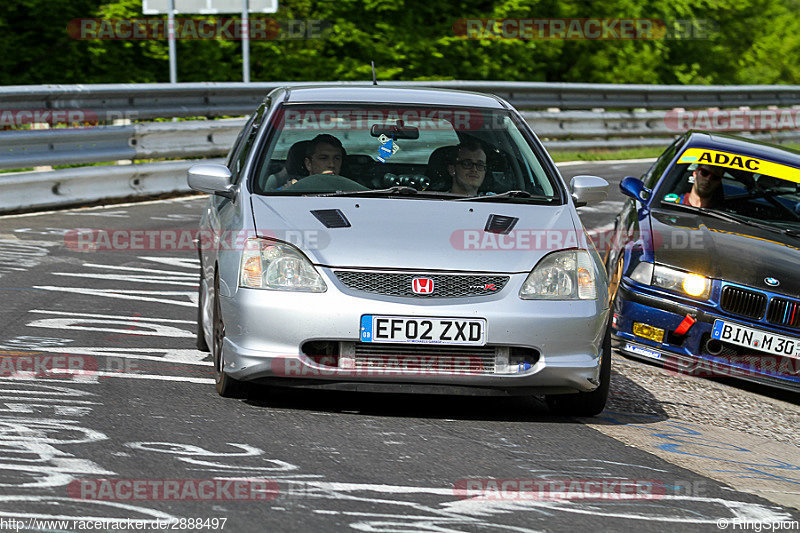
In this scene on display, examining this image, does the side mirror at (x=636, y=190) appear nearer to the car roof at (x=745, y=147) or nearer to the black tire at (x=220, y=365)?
the car roof at (x=745, y=147)

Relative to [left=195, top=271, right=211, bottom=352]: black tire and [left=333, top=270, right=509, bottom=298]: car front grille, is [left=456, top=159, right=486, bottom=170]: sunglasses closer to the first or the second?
[left=333, top=270, right=509, bottom=298]: car front grille

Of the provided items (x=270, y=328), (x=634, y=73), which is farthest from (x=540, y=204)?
(x=634, y=73)

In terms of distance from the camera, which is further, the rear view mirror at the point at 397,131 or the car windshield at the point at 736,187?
the car windshield at the point at 736,187

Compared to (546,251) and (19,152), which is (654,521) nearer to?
(546,251)

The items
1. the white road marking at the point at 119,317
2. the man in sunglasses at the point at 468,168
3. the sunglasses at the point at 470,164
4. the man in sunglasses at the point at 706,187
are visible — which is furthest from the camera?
the man in sunglasses at the point at 706,187

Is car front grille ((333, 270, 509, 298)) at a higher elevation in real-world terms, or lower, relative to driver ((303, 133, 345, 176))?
lower

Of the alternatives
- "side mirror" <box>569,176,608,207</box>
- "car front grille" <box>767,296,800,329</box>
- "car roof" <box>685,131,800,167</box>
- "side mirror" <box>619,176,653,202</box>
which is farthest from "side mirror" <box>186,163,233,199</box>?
"car roof" <box>685,131,800,167</box>

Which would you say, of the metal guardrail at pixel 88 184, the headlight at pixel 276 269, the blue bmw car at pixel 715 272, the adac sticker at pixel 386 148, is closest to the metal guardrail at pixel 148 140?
the metal guardrail at pixel 88 184

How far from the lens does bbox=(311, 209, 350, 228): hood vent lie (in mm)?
6164

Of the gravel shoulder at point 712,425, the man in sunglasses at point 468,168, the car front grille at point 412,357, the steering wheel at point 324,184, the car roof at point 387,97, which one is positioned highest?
the car roof at point 387,97

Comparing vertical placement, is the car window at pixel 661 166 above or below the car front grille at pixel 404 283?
above

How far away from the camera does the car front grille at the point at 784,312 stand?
25.8 feet

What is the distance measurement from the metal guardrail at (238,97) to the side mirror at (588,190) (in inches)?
104

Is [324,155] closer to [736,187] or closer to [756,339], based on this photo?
[756,339]
